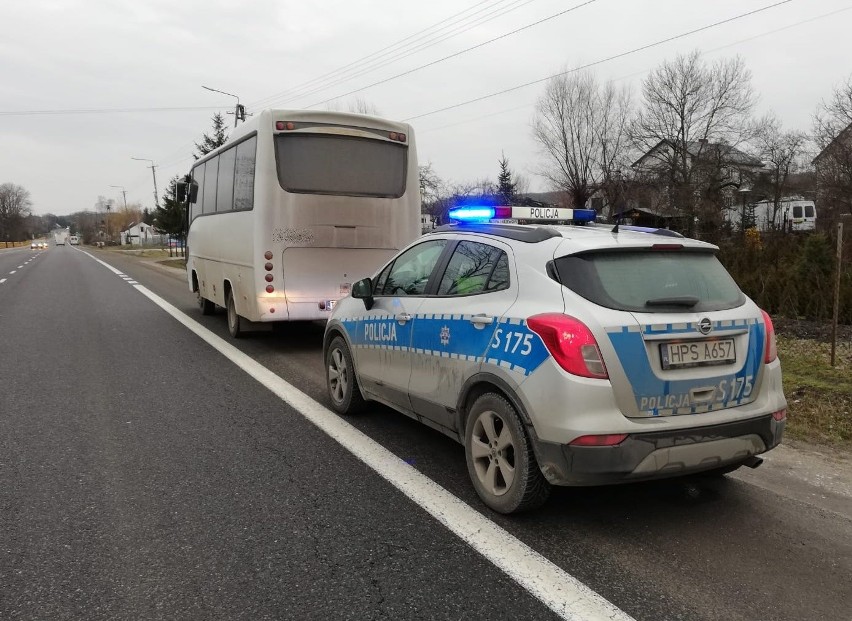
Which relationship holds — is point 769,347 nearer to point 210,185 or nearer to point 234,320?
point 234,320

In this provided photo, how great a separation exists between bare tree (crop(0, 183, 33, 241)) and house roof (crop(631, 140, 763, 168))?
11955 cm

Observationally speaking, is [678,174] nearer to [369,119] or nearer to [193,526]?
[369,119]

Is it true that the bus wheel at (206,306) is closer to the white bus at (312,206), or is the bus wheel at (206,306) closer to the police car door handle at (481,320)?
the white bus at (312,206)

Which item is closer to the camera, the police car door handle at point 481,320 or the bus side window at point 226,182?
the police car door handle at point 481,320

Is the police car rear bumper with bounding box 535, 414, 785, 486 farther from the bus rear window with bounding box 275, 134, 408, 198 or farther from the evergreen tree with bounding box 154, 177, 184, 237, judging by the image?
the evergreen tree with bounding box 154, 177, 184, 237

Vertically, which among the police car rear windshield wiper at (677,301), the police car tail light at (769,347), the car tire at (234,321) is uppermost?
the police car rear windshield wiper at (677,301)

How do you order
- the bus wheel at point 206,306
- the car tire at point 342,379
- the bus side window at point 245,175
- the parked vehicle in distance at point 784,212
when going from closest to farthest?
the car tire at point 342,379
the bus side window at point 245,175
the bus wheel at point 206,306
the parked vehicle in distance at point 784,212

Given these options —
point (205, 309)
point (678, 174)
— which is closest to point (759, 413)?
point (205, 309)

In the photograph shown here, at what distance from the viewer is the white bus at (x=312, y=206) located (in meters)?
7.97

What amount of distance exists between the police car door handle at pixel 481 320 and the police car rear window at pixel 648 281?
454mm

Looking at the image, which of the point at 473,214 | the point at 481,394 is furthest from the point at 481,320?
the point at 473,214

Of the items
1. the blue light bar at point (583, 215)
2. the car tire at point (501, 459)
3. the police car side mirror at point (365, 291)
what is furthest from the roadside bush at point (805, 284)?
the car tire at point (501, 459)

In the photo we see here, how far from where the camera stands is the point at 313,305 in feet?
27.4

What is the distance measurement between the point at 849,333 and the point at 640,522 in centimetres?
731
